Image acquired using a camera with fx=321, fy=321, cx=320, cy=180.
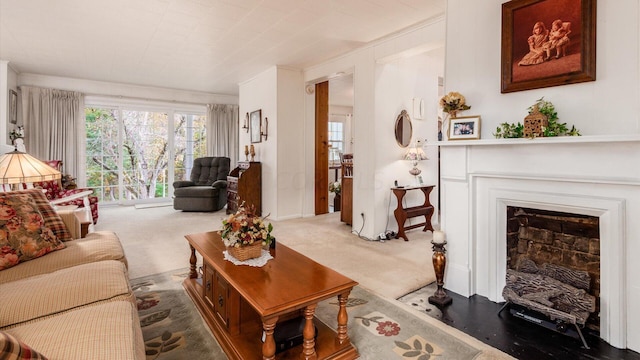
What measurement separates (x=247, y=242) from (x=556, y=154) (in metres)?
2.02

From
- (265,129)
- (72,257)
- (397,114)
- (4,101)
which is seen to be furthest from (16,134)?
(397,114)

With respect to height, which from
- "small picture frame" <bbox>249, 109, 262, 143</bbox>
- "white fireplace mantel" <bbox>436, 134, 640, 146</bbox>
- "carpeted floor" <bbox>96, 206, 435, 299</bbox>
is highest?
"small picture frame" <bbox>249, 109, 262, 143</bbox>

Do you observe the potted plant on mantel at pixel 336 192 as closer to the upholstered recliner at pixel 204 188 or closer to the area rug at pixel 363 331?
the upholstered recliner at pixel 204 188

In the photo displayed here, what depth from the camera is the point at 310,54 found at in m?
4.66

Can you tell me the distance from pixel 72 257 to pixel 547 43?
3.29m

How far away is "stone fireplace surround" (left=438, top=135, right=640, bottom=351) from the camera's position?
1.81m

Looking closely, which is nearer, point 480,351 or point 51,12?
point 480,351

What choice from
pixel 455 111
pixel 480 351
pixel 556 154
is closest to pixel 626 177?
pixel 556 154

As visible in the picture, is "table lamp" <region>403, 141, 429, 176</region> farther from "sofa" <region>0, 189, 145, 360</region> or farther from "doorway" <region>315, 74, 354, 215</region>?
"sofa" <region>0, 189, 145, 360</region>

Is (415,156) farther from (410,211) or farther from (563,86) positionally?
(563,86)

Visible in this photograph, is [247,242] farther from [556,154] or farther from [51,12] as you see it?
[51,12]

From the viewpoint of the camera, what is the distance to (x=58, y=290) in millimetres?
1492

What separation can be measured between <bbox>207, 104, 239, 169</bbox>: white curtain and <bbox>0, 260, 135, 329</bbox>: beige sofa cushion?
5.98m

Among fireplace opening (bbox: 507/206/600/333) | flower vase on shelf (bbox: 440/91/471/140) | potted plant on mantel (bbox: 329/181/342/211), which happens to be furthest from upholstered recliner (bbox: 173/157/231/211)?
fireplace opening (bbox: 507/206/600/333)
